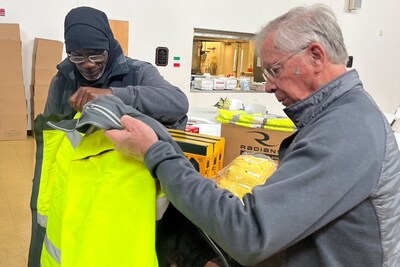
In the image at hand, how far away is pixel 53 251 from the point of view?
4.05 feet

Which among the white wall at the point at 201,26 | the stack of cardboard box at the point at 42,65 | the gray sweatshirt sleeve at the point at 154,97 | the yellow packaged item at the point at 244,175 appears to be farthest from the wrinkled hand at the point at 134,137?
the white wall at the point at 201,26

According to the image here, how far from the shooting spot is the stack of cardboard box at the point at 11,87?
5367mm

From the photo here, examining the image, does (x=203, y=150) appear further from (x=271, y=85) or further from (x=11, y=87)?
(x=11, y=87)

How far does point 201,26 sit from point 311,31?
616cm

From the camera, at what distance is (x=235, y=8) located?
7.20 metres

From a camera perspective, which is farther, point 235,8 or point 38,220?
point 235,8

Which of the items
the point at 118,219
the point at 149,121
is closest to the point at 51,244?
the point at 118,219

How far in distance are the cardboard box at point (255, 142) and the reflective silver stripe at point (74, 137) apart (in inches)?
40.1

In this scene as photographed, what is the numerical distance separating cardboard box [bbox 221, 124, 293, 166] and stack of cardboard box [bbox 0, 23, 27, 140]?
4.40 metres

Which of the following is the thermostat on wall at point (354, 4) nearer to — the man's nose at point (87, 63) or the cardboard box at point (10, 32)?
the cardboard box at point (10, 32)

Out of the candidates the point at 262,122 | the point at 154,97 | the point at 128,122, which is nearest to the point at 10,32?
the point at 262,122

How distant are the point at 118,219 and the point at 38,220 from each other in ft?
1.58

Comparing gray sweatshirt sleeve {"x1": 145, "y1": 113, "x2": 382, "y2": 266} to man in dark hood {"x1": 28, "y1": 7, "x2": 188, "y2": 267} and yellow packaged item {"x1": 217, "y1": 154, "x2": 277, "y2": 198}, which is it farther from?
yellow packaged item {"x1": 217, "y1": 154, "x2": 277, "y2": 198}

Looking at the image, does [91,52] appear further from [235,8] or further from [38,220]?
[235,8]
